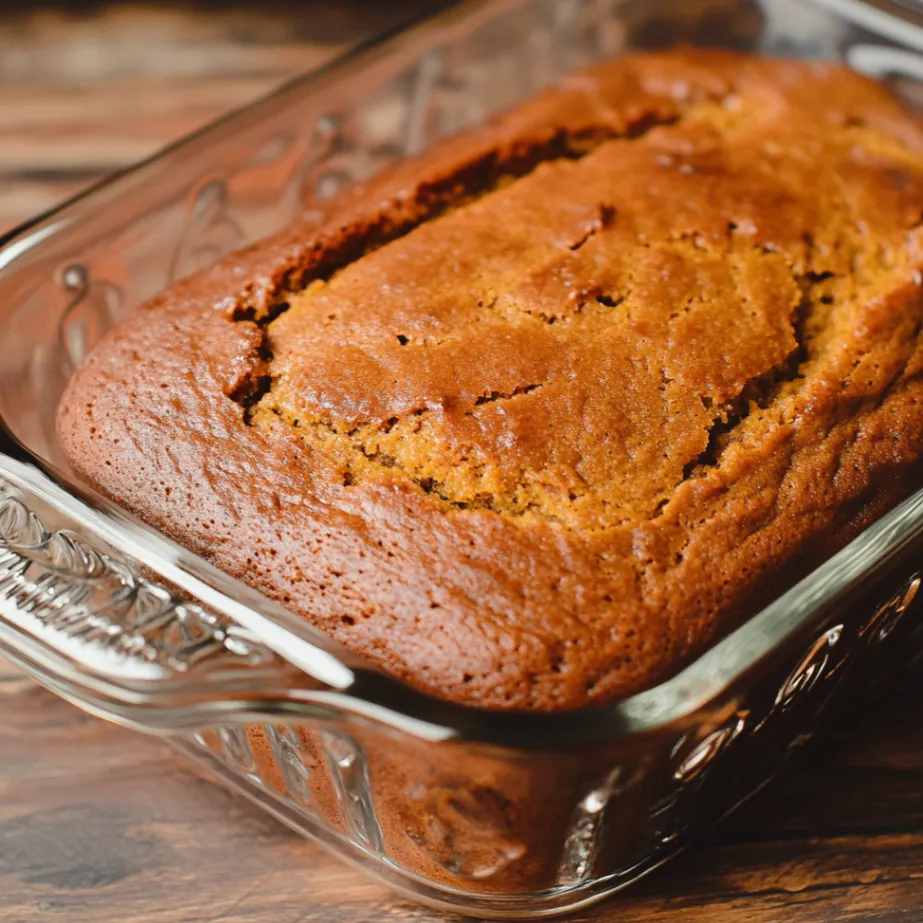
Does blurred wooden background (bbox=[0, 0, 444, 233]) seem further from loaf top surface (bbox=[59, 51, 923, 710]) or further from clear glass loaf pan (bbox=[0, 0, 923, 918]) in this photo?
loaf top surface (bbox=[59, 51, 923, 710])

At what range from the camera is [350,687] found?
3.17 feet

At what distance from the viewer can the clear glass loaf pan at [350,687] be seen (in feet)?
3.18

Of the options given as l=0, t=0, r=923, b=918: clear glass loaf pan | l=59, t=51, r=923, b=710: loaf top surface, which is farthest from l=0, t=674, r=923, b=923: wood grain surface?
l=59, t=51, r=923, b=710: loaf top surface

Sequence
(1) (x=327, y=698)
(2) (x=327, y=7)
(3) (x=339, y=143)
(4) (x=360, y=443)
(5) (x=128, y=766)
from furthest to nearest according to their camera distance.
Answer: (2) (x=327, y=7) → (3) (x=339, y=143) → (5) (x=128, y=766) → (4) (x=360, y=443) → (1) (x=327, y=698)

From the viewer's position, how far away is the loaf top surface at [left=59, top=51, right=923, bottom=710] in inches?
43.9

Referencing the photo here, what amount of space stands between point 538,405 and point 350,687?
15.3 inches

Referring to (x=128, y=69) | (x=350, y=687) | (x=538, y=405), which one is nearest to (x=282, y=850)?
(x=350, y=687)

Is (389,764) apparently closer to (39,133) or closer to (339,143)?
(339,143)

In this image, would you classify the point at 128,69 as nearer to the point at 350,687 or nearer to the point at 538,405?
the point at 538,405

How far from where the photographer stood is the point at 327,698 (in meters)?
0.97

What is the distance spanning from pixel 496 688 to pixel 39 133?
1.58m

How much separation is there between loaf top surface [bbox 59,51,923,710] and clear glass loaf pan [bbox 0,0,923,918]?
9 centimetres

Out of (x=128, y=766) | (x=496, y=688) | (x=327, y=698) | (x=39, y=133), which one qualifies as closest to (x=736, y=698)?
(x=496, y=688)

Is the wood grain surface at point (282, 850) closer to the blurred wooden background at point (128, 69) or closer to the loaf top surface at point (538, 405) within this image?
the loaf top surface at point (538, 405)
